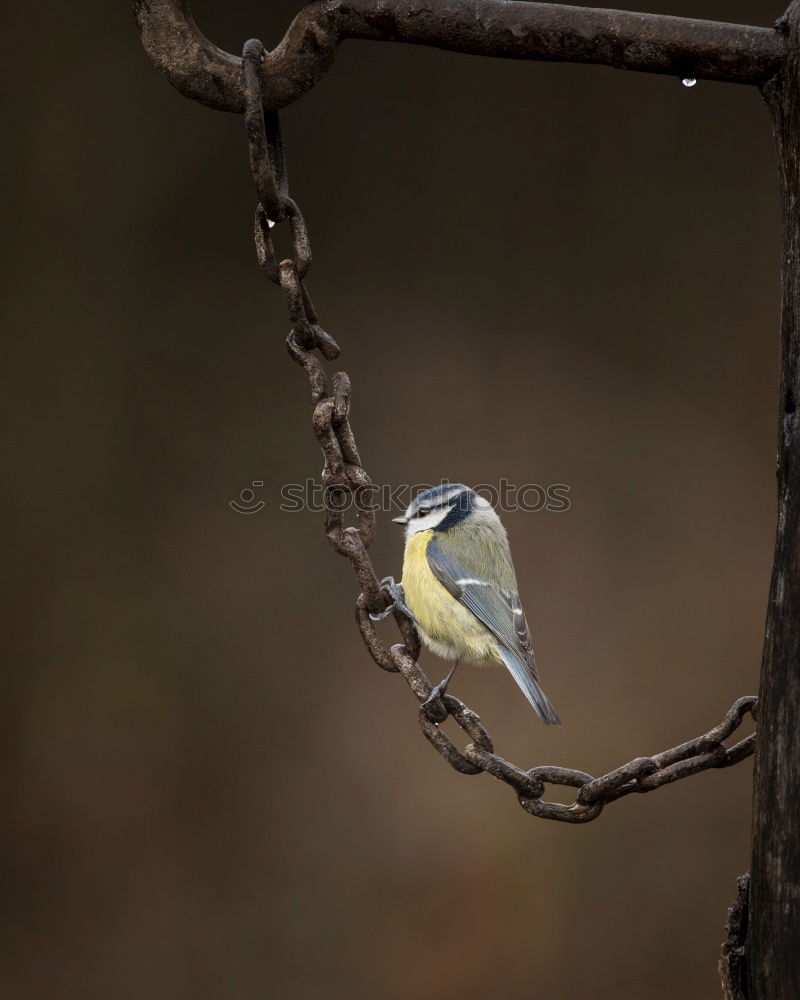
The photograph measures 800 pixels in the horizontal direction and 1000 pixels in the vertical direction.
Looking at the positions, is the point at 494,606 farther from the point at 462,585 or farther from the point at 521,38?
the point at 521,38

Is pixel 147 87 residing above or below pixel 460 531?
above

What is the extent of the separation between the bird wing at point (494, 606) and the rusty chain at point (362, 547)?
30cm

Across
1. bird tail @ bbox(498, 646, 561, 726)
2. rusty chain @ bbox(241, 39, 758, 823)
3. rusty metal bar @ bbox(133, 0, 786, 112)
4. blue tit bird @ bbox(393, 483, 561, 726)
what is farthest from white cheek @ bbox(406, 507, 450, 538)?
rusty metal bar @ bbox(133, 0, 786, 112)

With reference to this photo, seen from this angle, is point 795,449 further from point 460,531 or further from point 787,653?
point 460,531

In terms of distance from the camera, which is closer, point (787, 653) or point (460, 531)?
point (787, 653)

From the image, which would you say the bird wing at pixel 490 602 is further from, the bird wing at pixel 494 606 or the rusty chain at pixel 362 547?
the rusty chain at pixel 362 547

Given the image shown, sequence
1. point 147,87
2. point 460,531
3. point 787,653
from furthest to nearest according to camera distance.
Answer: point 147,87 < point 460,531 < point 787,653

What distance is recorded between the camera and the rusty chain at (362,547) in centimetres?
68

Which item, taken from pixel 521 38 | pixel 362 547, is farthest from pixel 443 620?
pixel 521 38

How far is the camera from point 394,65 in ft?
4.41

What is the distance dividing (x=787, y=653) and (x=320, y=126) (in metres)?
0.97

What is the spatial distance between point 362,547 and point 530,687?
0.32 metres

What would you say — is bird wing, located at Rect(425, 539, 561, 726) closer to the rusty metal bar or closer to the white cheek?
the white cheek

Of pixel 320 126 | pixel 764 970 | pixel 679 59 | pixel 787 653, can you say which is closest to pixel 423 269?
pixel 320 126
